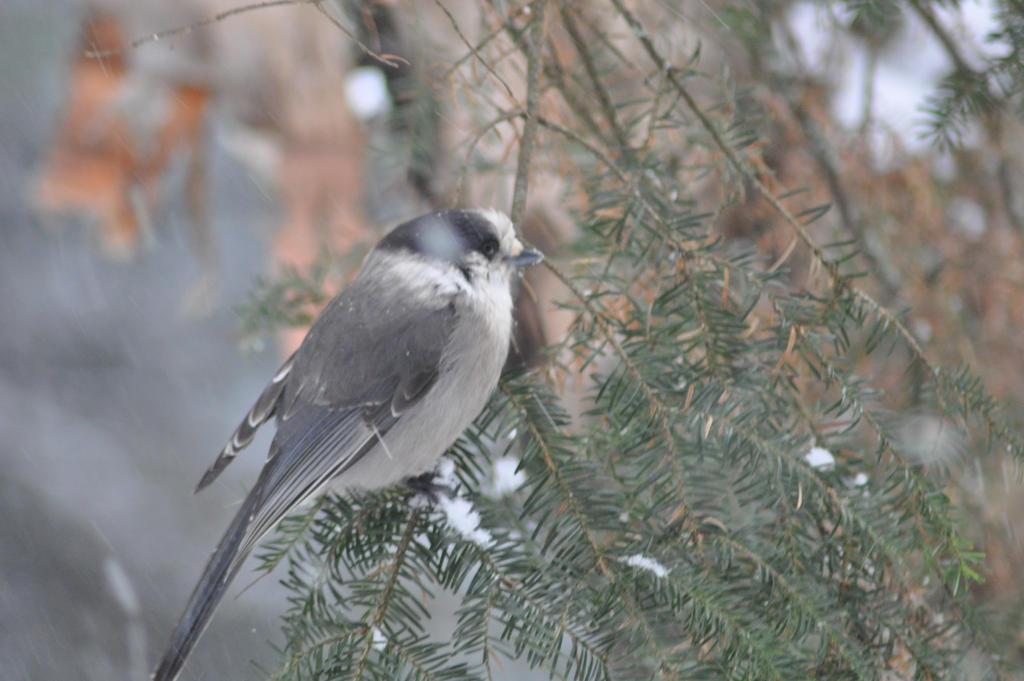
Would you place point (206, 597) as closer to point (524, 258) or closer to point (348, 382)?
point (348, 382)

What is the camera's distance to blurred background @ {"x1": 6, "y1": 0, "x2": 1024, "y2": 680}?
2064 millimetres

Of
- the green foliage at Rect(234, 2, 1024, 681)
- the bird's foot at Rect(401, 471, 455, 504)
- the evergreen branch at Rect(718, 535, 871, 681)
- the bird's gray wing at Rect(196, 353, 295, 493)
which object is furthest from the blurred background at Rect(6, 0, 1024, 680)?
the evergreen branch at Rect(718, 535, 871, 681)

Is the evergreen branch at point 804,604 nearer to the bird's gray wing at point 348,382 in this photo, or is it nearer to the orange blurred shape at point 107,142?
the bird's gray wing at point 348,382

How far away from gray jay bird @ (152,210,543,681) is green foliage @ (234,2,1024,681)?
181 mm

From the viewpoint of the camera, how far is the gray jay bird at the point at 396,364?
1.80m

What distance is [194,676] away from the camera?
93.7 inches

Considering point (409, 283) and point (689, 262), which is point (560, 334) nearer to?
point (409, 283)

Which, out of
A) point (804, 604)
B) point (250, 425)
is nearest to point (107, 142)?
point (250, 425)

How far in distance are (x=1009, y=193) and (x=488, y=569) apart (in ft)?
5.63

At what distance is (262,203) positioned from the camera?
3711mm

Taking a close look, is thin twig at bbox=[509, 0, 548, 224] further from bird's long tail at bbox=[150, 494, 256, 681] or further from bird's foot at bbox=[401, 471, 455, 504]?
bird's long tail at bbox=[150, 494, 256, 681]

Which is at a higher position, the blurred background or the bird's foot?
the blurred background

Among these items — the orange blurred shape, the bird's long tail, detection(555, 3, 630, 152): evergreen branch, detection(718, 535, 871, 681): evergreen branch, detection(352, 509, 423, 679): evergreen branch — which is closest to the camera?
detection(718, 535, 871, 681): evergreen branch

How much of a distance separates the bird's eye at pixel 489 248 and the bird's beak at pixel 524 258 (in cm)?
3
